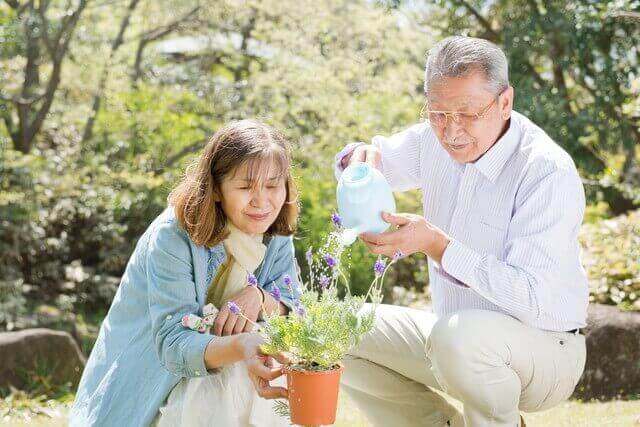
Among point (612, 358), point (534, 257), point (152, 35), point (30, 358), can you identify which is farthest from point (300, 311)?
point (152, 35)

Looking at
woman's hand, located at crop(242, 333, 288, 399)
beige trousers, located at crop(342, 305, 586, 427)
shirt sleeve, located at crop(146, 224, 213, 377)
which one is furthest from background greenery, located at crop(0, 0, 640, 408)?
woman's hand, located at crop(242, 333, 288, 399)

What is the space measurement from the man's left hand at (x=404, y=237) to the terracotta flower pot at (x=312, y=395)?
0.48 meters

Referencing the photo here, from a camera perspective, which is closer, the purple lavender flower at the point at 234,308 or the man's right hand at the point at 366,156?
the purple lavender flower at the point at 234,308

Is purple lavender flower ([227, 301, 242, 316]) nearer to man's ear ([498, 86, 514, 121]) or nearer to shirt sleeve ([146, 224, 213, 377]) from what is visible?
shirt sleeve ([146, 224, 213, 377])

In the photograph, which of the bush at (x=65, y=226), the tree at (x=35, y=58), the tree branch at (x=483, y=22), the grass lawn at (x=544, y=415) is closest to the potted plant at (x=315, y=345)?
the grass lawn at (x=544, y=415)

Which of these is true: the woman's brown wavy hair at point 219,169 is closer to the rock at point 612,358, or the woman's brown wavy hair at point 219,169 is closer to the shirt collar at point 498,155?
the shirt collar at point 498,155

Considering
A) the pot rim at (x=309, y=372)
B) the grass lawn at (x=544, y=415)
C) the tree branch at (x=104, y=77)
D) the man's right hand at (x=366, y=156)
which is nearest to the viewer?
Result: the pot rim at (x=309, y=372)

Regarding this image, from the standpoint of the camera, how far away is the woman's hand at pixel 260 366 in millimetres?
2777

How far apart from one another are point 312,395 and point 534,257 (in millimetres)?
982

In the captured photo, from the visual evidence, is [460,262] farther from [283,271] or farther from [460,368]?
[283,271]

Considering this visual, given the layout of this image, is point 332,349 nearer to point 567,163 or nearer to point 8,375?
point 567,163

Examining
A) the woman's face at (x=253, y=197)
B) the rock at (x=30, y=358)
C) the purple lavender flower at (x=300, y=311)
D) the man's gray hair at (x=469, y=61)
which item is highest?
the man's gray hair at (x=469, y=61)

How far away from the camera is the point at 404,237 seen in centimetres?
302

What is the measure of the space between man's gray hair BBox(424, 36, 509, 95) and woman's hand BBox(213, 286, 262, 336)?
3.15 feet
